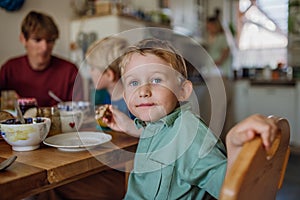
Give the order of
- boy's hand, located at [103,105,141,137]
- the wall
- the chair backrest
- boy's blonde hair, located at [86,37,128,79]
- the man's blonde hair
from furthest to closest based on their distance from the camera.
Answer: the wall < the man's blonde hair < boy's blonde hair, located at [86,37,128,79] < boy's hand, located at [103,105,141,137] < the chair backrest

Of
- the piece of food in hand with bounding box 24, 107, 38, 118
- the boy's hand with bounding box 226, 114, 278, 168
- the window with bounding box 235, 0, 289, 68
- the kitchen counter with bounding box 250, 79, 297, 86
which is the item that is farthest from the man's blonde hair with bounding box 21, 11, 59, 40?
the window with bounding box 235, 0, 289, 68

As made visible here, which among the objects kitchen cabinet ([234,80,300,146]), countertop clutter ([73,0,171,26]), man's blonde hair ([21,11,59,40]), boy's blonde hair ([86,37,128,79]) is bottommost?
kitchen cabinet ([234,80,300,146])

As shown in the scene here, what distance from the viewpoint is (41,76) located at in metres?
1.82

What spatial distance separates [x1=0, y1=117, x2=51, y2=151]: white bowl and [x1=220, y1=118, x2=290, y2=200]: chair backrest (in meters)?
0.50

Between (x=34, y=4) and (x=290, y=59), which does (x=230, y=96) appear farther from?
(x=34, y=4)

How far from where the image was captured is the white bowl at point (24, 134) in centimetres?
Answer: 78

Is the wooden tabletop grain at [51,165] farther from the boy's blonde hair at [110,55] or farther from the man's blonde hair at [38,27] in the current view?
the man's blonde hair at [38,27]

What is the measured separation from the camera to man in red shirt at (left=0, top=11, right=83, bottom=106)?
1.71 m

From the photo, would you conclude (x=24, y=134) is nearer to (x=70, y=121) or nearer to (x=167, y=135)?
A: (x=70, y=121)

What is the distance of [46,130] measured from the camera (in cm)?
83

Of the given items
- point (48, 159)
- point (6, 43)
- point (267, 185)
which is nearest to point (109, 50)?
point (48, 159)

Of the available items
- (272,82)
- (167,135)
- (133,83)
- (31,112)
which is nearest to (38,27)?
(31,112)

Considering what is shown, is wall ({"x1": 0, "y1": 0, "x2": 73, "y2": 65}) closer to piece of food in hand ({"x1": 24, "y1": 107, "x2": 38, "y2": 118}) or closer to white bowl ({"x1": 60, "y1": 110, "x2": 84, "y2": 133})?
piece of food in hand ({"x1": 24, "y1": 107, "x2": 38, "y2": 118})

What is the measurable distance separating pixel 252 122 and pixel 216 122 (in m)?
0.26
